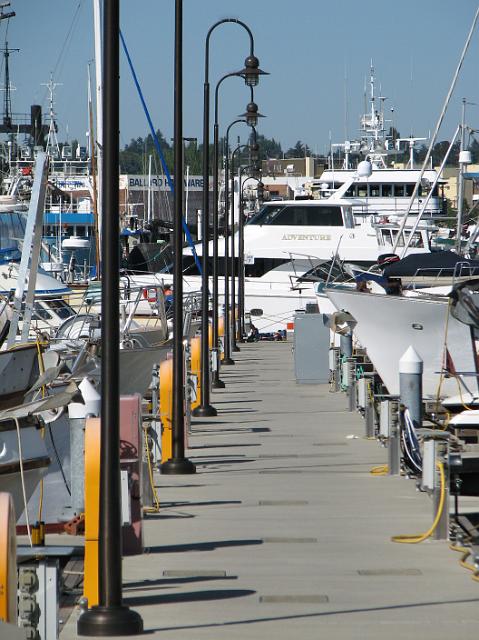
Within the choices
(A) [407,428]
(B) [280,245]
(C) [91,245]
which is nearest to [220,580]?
(A) [407,428]

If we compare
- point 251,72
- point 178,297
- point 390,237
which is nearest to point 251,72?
point 251,72

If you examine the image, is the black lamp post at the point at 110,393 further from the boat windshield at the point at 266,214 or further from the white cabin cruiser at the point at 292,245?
the boat windshield at the point at 266,214

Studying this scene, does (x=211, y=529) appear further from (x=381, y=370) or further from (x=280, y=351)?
(x=280, y=351)

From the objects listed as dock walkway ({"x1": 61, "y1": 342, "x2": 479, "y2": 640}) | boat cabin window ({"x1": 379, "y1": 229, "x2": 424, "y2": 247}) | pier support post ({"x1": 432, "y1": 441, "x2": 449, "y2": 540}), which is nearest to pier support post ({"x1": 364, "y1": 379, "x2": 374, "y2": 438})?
dock walkway ({"x1": 61, "y1": 342, "x2": 479, "y2": 640})

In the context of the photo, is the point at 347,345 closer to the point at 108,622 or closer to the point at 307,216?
the point at 108,622

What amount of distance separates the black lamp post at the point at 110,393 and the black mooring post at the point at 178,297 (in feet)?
22.7

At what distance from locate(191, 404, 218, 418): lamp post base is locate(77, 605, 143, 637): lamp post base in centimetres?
1346

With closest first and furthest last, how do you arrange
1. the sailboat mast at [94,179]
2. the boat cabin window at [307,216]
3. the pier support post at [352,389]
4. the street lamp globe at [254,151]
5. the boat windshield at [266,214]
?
the pier support post at [352,389]
the sailboat mast at [94,179]
the street lamp globe at [254,151]
the boat cabin window at [307,216]
the boat windshield at [266,214]

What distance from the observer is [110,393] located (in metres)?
7.63

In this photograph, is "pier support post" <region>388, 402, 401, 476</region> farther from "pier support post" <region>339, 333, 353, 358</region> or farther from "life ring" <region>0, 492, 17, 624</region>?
"pier support post" <region>339, 333, 353, 358</region>

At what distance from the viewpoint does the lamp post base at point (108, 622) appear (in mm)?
7609

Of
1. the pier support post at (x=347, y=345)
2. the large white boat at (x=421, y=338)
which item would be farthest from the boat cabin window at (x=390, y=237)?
the large white boat at (x=421, y=338)

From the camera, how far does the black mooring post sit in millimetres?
14922

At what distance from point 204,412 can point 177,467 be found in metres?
6.27
